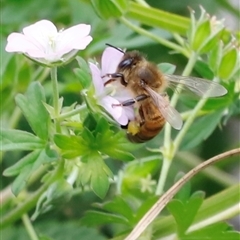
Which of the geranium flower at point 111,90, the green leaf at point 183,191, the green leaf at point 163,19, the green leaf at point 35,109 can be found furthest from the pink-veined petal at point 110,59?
the green leaf at point 163,19

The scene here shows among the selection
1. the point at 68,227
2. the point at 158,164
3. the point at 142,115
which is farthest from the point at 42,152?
the point at 68,227

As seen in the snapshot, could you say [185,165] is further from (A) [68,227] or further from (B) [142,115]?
(B) [142,115]

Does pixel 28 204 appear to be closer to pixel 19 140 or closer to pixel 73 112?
pixel 19 140

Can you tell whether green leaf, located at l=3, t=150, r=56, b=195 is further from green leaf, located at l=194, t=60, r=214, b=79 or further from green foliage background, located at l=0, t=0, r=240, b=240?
green leaf, located at l=194, t=60, r=214, b=79

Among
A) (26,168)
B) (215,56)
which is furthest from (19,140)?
(215,56)

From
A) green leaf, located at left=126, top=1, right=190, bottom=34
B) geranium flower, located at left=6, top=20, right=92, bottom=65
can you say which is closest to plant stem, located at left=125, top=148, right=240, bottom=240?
geranium flower, located at left=6, top=20, right=92, bottom=65

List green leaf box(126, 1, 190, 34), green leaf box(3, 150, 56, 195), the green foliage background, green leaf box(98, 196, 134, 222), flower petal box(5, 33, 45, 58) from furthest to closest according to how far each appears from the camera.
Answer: green leaf box(126, 1, 190, 34) → the green foliage background → green leaf box(98, 196, 134, 222) → green leaf box(3, 150, 56, 195) → flower petal box(5, 33, 45, 58)
